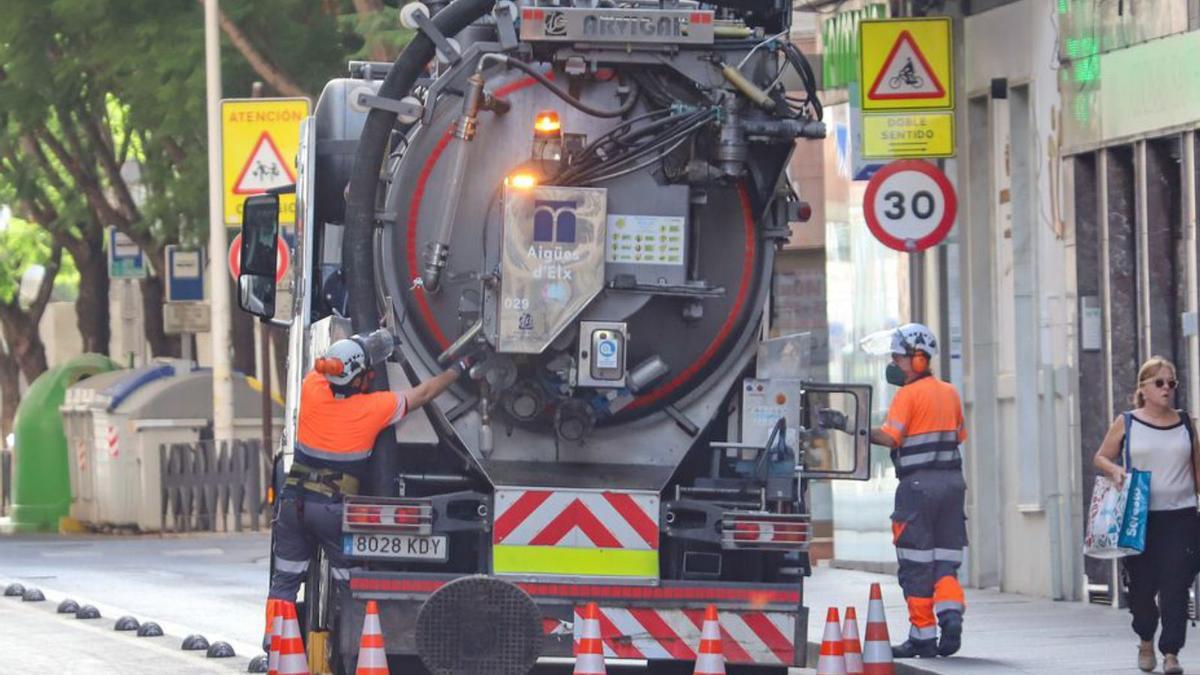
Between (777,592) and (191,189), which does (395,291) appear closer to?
(777,592)

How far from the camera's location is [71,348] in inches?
2603

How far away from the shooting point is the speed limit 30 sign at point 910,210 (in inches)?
664

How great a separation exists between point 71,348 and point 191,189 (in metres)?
34.9

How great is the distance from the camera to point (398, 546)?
39.0ft

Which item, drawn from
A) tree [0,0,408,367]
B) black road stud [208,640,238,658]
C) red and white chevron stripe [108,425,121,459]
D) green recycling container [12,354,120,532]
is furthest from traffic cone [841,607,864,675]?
green recycling container [12,354,120,532]

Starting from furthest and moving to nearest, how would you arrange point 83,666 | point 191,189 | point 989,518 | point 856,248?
point 191,189 → point 856,248 → point 989,518 → point 83,666

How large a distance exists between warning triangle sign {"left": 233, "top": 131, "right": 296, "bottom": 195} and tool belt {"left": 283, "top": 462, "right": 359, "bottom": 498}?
47.2ft

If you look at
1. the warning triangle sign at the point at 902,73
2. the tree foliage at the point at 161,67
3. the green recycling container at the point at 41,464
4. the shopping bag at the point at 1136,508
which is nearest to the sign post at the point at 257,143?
the tree foliage at the point at 161,67

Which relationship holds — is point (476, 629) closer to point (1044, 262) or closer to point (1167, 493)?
point (1167, 493)

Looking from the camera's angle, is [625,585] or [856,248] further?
[856,248]

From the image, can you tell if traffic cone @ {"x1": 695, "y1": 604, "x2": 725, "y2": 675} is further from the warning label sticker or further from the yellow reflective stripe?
the warning label sticker

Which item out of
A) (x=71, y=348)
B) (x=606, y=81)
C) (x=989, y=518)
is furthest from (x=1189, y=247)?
(x=71, y=348)

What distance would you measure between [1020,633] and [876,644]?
381cm

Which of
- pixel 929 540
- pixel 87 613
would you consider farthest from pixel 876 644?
pixel 87 613
